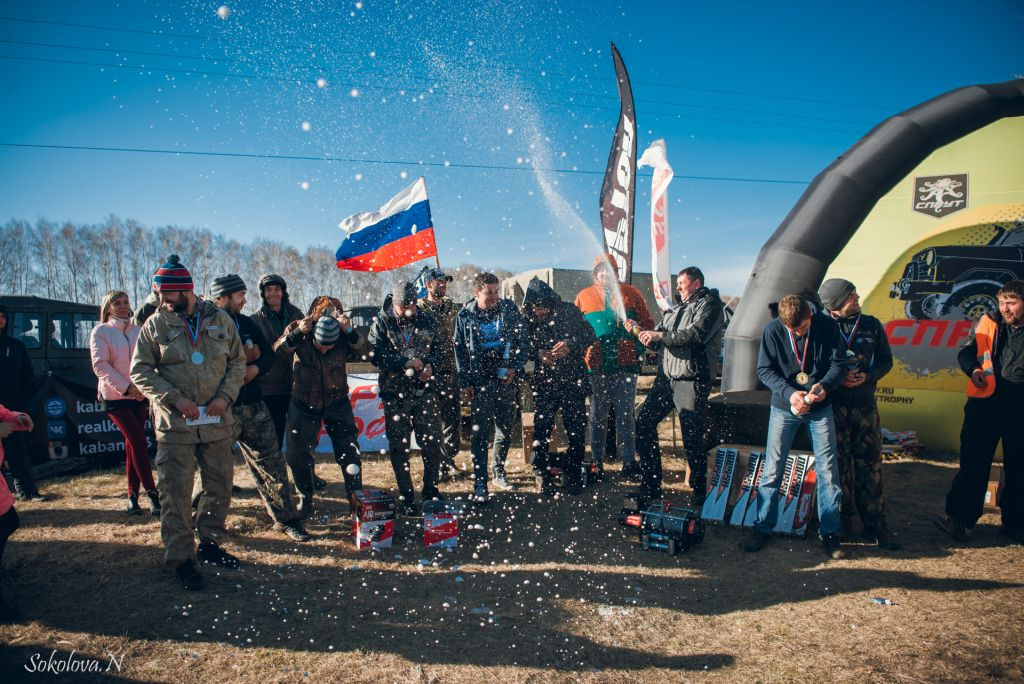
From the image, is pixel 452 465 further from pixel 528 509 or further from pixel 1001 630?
pixel 1001 630

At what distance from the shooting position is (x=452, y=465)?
691 centimetres

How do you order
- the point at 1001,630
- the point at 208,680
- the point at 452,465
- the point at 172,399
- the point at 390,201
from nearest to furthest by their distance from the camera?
the point at 208,680, the point at 1001,630, the point at 172,399, the point at 452,465, the point at 390,201

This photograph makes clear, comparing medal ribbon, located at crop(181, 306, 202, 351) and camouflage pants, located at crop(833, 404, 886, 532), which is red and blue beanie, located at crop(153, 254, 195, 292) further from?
camouflage pants, located at crop(833, 404, 886, 532)

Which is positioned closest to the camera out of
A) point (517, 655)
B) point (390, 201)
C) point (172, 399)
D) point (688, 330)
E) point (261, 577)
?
point (517, 655)

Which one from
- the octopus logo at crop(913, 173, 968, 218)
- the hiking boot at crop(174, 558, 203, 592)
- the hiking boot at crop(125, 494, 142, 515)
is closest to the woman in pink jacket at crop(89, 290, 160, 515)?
the hiking boot at crop(125, 494, 142, 515)

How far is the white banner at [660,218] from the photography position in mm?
9172

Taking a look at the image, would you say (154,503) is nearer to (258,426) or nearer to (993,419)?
(258,426)

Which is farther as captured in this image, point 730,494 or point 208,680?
point 730,494

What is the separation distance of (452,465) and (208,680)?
4199mm

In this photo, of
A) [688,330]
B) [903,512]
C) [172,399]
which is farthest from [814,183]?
[172,399]

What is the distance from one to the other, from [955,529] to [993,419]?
1.05 metres

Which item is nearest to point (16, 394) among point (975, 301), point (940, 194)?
point (940, 194)

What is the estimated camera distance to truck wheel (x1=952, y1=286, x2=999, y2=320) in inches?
275

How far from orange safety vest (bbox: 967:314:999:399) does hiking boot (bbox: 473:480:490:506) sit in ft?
15.2
